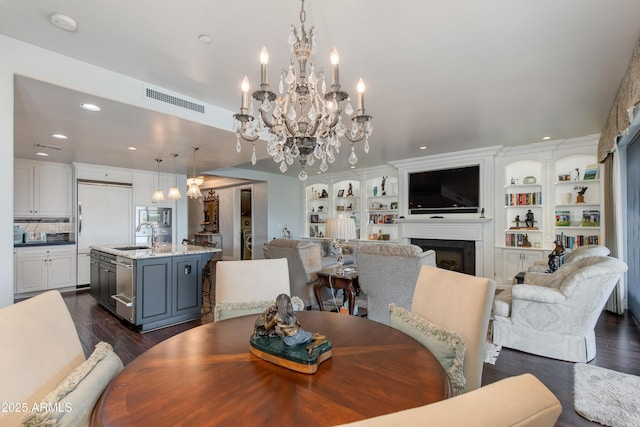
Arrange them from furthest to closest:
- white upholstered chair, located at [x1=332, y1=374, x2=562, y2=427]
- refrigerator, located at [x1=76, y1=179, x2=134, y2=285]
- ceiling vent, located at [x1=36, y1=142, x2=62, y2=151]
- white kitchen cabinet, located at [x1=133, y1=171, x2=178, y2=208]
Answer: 1. white kitchen cabinet, located at [x1=133, y1=171, x2=178, y2=208]
2. refrigerator, located at [x1=76, y1=179, x2=134, y2=285]
3. ceiling vent, located at [x1=36, y1=142, x2=62, y2=151]
4. white upholstered chair, located at [x1=332, y1=374, x2=562, y2=427]

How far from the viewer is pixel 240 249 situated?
9.26m

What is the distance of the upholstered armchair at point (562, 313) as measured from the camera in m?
2.63

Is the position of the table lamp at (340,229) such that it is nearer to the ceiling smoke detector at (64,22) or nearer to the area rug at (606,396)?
the area rug at (606,396)

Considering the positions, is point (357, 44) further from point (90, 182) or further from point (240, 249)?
point (240, 249)

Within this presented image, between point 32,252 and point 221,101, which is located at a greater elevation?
point 221,101

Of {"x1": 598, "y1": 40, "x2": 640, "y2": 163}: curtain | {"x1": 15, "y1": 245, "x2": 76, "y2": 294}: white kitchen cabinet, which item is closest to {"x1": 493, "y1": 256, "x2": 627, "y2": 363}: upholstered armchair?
{"x1": 598, "y1": 40, "x2": 640, "y2": 163}: curtain

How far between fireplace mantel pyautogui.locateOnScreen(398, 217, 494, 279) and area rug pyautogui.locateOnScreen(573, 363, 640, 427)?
2935mm

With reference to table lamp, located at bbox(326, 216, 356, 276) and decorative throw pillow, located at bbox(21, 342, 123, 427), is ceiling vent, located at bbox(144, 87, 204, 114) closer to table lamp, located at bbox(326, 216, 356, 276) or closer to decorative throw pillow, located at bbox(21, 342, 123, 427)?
table lamp, located at bbox(326, 216, 356, 276)

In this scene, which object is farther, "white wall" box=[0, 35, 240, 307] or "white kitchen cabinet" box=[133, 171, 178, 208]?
"white kitchen cabinet" box=[133, 171, 178, 208]

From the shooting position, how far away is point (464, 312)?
1.40 meters

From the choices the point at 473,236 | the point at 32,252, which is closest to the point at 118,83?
the point at 32,252

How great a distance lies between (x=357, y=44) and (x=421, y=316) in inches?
74.9

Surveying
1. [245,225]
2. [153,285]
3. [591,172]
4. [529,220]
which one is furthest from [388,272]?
[245,225]

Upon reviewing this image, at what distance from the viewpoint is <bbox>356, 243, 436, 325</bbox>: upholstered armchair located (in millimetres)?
3084
